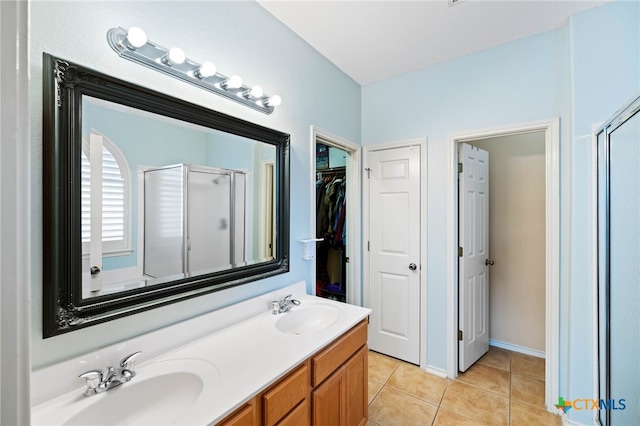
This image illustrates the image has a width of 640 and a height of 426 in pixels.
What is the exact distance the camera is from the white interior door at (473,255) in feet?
7.86

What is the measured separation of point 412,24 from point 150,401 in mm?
2503

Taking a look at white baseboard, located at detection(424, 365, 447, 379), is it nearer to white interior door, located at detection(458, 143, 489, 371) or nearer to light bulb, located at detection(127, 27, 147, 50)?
white interior door, located at detection(458, 143, 489, 371)

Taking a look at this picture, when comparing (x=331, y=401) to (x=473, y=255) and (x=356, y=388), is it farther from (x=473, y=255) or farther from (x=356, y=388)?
(x=473, y=255)

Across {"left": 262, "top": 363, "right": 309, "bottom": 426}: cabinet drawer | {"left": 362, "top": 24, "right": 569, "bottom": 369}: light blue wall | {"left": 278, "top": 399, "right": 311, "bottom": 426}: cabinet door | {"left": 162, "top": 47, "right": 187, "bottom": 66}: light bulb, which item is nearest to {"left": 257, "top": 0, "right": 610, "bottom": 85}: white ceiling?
{"left": 362, "top": 24, "right": 569, "bottom": 369}: light blue wall

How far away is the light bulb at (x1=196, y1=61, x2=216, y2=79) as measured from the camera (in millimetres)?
1314

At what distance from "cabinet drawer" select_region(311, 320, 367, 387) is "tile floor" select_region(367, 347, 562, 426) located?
710 millimetres

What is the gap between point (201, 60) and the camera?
1397mm

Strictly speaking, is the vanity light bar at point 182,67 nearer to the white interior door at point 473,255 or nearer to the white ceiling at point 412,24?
the white ceiling at point 412,24

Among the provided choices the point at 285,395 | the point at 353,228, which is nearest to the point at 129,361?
the point at 285,395

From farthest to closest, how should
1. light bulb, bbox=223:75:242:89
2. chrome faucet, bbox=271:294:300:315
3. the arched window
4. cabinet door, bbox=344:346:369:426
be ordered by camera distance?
chrome faucet, bbox=271:294:300:315
cabinet door, bbox=344:346:369:426
light bulb, bbox=223:75:242:89
the arched window

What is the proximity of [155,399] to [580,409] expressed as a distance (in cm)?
246

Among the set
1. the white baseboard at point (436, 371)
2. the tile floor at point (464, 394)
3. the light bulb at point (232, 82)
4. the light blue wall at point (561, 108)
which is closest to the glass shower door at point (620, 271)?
the light blue wall at point (561, 108)

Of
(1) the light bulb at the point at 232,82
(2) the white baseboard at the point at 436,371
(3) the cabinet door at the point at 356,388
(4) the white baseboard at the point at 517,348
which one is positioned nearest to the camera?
(1) the light bulb at the point at 232,82

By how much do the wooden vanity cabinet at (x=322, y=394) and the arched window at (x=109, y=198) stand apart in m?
0.78
